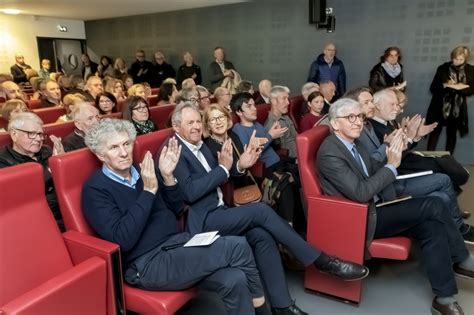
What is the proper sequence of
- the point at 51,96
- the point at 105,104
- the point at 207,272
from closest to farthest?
1. the point at 207,272
2. the point at 105,104
3. the point at 51,96

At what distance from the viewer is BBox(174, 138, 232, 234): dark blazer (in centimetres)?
193

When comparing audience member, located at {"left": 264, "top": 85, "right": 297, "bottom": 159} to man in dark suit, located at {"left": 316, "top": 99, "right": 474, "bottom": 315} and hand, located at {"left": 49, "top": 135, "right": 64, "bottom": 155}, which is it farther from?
hand, located at {"left": 49, "top": 135, "right": 64, "bottom": 155}

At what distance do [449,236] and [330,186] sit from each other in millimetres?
678

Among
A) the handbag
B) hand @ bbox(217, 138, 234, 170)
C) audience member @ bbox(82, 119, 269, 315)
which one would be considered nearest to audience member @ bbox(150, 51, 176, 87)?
the handbag

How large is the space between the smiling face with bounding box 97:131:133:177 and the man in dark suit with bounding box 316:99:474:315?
99cm

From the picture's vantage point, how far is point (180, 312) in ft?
6.63

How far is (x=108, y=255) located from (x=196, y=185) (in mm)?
603

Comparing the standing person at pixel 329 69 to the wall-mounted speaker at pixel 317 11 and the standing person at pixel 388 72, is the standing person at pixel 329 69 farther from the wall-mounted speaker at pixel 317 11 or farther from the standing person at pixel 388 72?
the standing person at pixel 388 72

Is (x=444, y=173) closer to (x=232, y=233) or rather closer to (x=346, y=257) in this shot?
(x=346, y=257)

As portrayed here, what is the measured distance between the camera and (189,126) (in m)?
2.11

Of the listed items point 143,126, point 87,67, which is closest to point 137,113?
point 143,126

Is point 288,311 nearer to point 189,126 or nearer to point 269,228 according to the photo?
point 269,228

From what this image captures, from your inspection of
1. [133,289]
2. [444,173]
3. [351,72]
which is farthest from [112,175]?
[351,72]

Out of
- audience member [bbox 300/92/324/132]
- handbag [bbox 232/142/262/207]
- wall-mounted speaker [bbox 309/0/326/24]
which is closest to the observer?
handbag [bbox 232/142/262/207]
